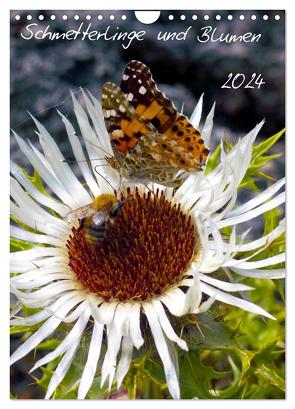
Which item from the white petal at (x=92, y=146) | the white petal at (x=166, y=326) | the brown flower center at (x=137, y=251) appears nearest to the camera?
the white petal at (x=166, y=326)

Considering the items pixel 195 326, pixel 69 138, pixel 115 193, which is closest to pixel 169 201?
pixel 115 193

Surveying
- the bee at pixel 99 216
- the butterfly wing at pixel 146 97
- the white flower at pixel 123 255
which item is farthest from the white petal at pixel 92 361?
the butterfly wing at pixel 146 97

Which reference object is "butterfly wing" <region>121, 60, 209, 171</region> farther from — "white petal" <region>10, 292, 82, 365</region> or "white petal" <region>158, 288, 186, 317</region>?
"white petal" <region>10, 292, 82, 365</region>

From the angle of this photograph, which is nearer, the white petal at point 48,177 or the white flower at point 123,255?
the white flower at point 123,255

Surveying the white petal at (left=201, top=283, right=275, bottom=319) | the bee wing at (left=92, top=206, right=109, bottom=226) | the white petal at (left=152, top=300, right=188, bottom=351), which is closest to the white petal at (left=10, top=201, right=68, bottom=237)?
the bee wing at (left=92, top=206, right=109, bottom=226)

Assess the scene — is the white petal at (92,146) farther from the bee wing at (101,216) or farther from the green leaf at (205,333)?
the green leaf at (205,333)

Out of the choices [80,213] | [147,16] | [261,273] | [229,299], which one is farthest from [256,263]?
[147,16]

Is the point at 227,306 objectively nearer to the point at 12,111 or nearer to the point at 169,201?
the point at 169,201
